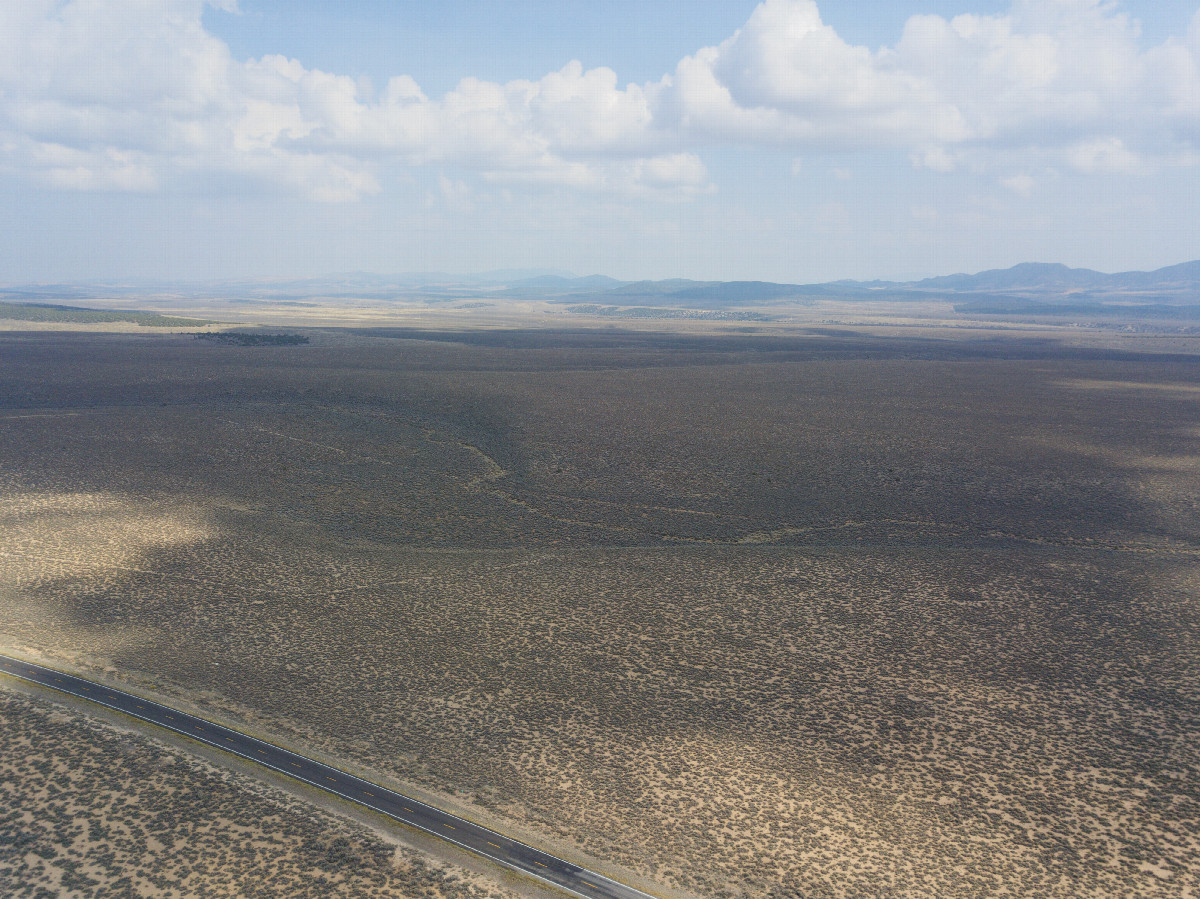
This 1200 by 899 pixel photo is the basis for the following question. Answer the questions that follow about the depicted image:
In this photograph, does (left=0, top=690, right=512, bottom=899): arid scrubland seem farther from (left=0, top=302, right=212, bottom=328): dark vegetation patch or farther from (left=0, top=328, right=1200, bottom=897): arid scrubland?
(left=0, top=302, right=212, bottom=328): dark vegetation patch

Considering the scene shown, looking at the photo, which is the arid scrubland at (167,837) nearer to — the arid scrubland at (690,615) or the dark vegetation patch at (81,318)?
the arid scrubland at (690,615)

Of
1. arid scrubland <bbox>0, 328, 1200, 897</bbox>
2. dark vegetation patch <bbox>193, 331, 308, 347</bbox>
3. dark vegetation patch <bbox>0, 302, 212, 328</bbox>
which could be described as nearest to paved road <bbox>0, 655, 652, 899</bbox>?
arid scrubland <bbox>0, 328, 1200, 897</bbox>

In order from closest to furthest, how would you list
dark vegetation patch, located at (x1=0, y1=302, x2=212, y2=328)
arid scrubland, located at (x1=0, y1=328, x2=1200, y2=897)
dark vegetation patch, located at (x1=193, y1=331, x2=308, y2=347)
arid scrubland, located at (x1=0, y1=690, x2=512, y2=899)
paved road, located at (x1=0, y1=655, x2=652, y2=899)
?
arid scrubland, located at (x1=0, y1=690, x2=512, y2=899) → paved road, located at (x1=0, y1=655, x2=652, y2=899) → arid scrubland, located at (x1=0, y1=328, x2=1200, y2=897) → dark vegetation patch, located at (x1=193, y1=331, x2=308, y2=347) → dark vegetation patch, located at (x1=0, y1=302, x2=212, y2=328)

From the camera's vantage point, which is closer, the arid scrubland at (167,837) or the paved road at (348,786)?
the arid scrubland at (167,837)

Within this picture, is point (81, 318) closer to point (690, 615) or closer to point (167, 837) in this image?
point (690, 615)

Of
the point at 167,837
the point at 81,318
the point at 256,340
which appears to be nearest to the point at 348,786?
the point at 167,837

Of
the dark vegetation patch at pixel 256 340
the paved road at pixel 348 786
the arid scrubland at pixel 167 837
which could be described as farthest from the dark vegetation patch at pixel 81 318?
the arid scrubland at pixel 167 837

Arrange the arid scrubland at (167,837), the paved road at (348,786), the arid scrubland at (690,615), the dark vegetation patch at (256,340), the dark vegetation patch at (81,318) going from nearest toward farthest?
the arid scrubland at (167,837) < the paved road at (348,786) < the arid scrubland at (690,615) < the dark vegetation patch at (256,340) < the dark vegetation patch at (81,318)
